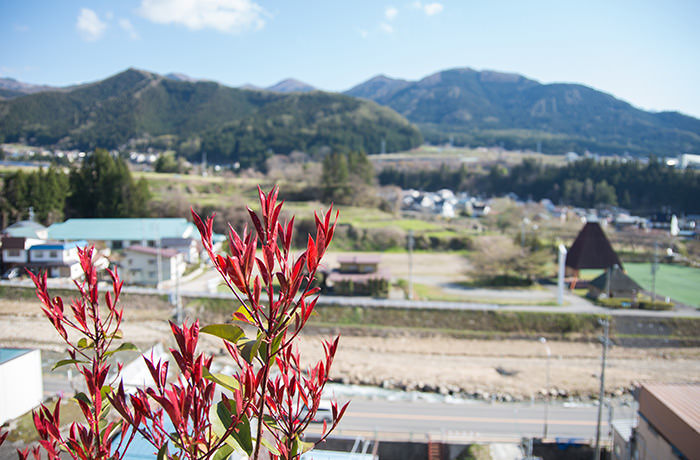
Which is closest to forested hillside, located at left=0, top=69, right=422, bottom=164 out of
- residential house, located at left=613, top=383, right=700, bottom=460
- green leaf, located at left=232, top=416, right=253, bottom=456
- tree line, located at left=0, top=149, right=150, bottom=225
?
tree line, located at left=0, top=149, right=150, bottom=225

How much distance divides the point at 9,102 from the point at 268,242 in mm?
42241

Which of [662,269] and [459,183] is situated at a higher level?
[459,183]

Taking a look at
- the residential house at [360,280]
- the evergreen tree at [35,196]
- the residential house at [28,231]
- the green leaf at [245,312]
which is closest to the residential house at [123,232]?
the residential house at [28,231]

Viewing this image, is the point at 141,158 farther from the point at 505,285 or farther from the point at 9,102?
the point at 505,285

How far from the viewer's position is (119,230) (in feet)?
51.3

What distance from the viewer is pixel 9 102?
108ft

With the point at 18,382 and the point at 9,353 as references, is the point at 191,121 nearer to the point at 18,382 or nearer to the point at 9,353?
the point at 9,353

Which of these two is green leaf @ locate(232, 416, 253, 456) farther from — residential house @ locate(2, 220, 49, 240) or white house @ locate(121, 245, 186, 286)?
residential house @ locate(2, 220, 49, 240)

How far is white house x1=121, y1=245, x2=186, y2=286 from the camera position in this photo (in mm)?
13766

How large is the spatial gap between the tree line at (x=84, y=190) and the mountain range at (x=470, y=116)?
17296 millimetres

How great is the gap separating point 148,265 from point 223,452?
47.4 ft

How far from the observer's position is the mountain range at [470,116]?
42.7 m

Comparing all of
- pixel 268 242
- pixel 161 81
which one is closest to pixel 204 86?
pixel 161 81

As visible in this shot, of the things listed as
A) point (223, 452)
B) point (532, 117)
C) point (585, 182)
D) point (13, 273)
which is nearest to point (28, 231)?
point (13, 273)
